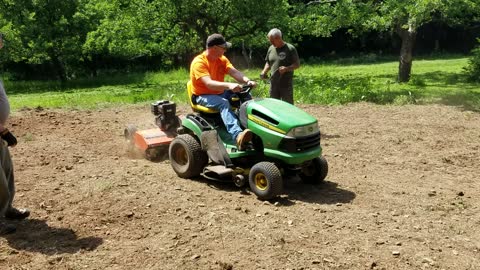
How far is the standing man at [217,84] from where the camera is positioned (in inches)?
241

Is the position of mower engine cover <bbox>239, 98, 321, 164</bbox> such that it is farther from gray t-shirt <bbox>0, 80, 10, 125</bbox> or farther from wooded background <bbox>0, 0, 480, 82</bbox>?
wooded background <bbox>0, 0, 480, 82</bbox>

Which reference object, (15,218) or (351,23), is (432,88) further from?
(15,218)

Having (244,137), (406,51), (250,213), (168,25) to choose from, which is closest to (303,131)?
(244,137)

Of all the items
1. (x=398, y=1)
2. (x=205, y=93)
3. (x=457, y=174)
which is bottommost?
(x=457, y=174)

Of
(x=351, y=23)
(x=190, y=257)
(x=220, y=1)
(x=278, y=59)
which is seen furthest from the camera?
(x=351, y=23)

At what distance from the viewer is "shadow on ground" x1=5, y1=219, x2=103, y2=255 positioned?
4.68 metres

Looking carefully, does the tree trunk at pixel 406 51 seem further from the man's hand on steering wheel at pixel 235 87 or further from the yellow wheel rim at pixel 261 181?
the yellow wheel rim at pixel 261 181

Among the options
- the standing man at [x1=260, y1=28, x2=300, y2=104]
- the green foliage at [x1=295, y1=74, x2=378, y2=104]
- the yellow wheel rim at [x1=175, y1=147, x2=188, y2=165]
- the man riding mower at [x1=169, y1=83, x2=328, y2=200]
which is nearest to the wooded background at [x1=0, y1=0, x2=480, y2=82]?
the green foliage at [x1=295, y1=74, x2=378, y2=104]

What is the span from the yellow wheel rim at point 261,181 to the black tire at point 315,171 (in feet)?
2.19

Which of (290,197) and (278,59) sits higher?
(278,59)

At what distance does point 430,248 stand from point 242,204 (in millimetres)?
1984

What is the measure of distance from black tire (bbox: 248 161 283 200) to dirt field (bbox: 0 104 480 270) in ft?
0.41

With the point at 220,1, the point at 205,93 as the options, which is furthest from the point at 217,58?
the point at 220,1

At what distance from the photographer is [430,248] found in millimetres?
4555
